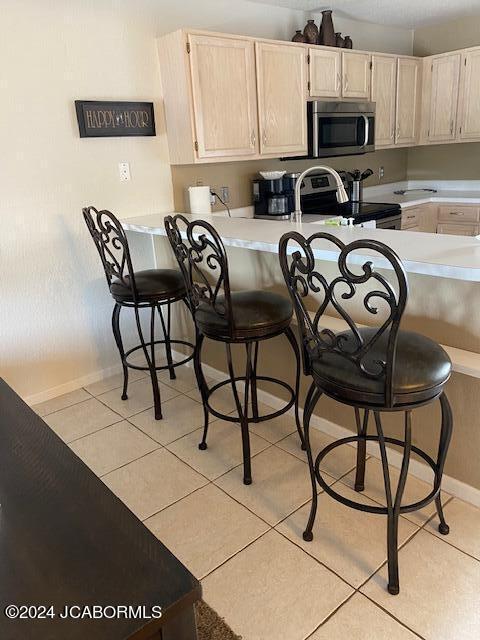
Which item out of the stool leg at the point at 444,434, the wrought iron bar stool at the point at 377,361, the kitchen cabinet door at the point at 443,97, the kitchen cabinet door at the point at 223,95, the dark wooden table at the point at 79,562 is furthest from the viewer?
the kitchen cabinet door at the point at 443,97

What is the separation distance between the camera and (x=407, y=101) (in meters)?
4.38

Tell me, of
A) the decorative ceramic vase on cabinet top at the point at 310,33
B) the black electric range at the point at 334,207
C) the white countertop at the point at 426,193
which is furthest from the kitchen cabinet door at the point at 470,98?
the decorative ceramic vase on cabinet top at the point at 310,33

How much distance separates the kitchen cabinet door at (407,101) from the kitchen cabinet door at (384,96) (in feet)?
0.23

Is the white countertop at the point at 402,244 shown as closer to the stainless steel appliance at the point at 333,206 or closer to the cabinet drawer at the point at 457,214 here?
the stainless steel appliance at the point at 333,206

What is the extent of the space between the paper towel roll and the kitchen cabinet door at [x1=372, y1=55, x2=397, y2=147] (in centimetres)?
183

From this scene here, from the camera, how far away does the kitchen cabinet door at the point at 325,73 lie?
3.49 meters

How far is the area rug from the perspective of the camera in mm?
1418

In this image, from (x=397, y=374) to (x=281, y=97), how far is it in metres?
2.61

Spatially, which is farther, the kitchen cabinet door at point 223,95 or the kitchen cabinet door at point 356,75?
the kitchen cabinet door at point 356,75

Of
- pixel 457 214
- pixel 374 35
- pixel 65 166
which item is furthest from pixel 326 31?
pixel 65 166

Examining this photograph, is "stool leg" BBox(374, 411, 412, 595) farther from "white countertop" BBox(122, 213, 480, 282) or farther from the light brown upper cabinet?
the light brown upper cabinet

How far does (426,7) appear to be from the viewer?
3.87 metres

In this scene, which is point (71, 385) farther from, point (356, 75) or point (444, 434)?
point (356, 75)

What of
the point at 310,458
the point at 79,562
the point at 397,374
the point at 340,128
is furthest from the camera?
the point at 340,128
